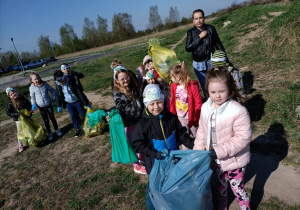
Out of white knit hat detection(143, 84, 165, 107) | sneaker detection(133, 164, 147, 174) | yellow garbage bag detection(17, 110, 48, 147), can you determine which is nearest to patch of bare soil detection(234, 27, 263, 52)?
sneaker detection(133, 164, 147, 174)

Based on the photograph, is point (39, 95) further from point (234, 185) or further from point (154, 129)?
point (234, 185)

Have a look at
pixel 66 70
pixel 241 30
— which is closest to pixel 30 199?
pixel 66 70

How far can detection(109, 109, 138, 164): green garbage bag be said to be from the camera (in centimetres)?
279

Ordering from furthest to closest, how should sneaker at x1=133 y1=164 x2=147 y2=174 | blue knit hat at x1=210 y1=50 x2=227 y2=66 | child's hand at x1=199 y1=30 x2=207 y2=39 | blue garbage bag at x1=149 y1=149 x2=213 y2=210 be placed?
child's hand at x1=199 y1=30 x2=207 y2=39 → sneaker at x1=133 y1=164 x2=147 y2=174 → blue knit hat at x1=210 y1=50 x2=227 y2=66 → blue garbage bag at x1=149 y1=149 x2=213 y2=210

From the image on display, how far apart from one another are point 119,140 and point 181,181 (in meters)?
1.35

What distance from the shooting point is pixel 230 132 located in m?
1.83

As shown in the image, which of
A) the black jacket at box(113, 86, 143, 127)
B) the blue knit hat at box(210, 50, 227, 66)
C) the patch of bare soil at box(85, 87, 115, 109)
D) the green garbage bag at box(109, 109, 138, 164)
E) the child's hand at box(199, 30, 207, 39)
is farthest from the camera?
the patch of bare soil at box(85, 87, 115, 109)

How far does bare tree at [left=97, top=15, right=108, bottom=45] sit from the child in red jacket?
49.6 meters

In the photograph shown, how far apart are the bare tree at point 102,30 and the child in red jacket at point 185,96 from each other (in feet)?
163

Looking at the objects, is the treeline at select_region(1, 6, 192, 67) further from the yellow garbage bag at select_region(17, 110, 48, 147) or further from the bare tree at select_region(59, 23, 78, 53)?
the yellow garbage bag at select_region(17, 110, 48, 147)

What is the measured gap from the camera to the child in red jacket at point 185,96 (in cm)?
297

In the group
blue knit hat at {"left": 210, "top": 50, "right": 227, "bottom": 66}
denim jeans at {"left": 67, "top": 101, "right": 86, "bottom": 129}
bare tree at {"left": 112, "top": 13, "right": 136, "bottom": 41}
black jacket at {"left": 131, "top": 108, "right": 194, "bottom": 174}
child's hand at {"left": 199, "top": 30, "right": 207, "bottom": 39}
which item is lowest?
denim jeans at {"left": 67, "top": 101, "right": 86, "bottom": 129}

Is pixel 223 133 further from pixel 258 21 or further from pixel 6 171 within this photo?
pixel 258 21

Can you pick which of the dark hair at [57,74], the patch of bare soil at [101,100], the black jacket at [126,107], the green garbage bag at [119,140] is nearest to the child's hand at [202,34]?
the black jacket at [126,107]
